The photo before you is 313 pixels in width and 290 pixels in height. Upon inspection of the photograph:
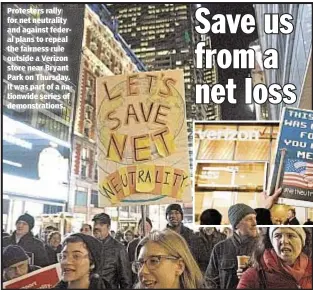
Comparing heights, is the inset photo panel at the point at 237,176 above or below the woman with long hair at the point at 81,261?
above

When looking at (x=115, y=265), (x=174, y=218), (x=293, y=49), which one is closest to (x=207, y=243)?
(x=174, y=218)

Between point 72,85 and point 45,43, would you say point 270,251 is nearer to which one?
point 72,85

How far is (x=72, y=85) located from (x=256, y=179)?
0.89 metres

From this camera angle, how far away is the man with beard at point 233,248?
276cm

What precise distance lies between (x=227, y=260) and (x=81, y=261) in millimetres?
625

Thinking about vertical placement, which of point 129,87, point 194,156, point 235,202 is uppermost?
point 129,87

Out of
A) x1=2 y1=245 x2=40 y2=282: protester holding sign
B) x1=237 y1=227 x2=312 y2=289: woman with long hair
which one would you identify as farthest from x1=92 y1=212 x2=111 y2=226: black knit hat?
x1=237 y1=227 x2=312 y2=289: woman with long hair

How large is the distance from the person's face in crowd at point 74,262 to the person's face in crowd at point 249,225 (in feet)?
2.19

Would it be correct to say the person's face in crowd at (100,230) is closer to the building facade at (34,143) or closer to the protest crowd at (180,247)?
the protest crowd at (180,247)

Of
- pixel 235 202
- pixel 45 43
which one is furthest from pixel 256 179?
pixel 45 43

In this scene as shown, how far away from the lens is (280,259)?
A: 2770 mm

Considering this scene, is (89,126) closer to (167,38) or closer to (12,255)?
(167,38)

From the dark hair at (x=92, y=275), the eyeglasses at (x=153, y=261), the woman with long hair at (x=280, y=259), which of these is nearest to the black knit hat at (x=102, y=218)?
the dark hair at (x=92, y=275)

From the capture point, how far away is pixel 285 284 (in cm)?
276
